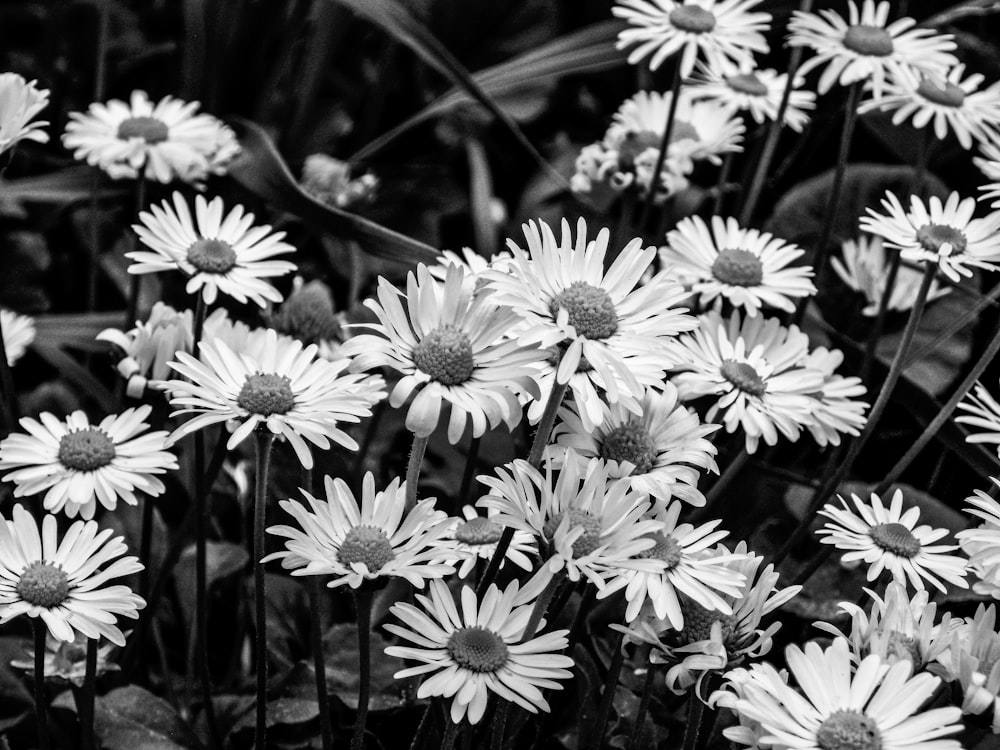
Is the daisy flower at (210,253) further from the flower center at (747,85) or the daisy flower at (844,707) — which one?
the flower center at (747,85)

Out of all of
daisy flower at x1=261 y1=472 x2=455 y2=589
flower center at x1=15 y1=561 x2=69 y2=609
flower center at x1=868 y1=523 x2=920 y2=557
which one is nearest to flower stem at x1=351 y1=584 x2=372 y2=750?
daisy flower at x1=261 y1=472 x2=455 y2=589

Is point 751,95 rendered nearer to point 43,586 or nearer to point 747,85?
point 747,85

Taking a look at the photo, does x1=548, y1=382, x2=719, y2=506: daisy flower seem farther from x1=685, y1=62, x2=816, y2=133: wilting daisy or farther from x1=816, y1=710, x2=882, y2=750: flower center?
x1=685, y1=62, x2=816, y2=133: wilting daisy

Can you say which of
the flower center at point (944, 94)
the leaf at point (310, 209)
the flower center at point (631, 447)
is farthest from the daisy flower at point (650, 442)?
the flower center at point (944, 94)

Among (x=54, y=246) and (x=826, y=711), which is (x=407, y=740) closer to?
(x=826, y=711)

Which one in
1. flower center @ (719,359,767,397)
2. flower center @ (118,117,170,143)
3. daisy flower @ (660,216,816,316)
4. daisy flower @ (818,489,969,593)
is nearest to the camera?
daisy flower @ (818,489,969,593)
